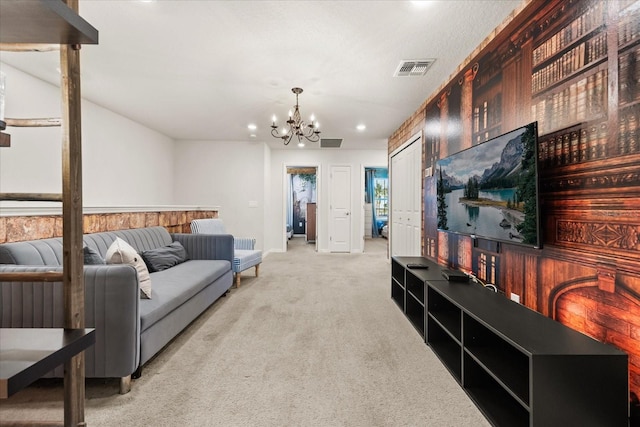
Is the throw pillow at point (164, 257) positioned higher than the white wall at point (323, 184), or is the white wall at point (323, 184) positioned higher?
the white wall at point (323, 184)

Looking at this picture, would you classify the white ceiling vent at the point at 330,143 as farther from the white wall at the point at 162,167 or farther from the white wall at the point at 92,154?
the white wall at the point at 92,154

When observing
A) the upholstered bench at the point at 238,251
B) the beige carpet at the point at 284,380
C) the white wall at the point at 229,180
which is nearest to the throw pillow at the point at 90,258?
the beige carpet at the point at 284,380

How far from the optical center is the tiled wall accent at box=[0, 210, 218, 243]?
7.45 ft

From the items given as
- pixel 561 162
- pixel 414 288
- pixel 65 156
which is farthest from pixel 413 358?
pixel 65 156

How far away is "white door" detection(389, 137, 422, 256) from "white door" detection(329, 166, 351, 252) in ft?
5.13

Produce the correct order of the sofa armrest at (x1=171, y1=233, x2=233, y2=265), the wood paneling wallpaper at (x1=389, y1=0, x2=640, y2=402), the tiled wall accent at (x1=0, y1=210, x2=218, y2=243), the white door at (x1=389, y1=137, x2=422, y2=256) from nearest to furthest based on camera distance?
1. the wood paneling wallpaper at (x1=389, y1=0, x2=640, y2=402)
2. the tiled wall accent at (x1=0, y1=210, x2=218, y2=243)
3. the sofa armrest at (x1=171, y1=233, x2=233, y2=265)
4. the white door at (x1=389, y1=137, x2=422, y2=256)

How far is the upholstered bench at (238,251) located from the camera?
388 cm

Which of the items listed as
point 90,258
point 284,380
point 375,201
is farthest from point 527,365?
point 375,201

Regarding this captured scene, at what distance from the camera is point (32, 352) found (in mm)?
569

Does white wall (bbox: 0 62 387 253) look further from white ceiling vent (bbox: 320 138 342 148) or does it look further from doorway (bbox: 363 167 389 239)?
doorway (bbox: 363 167 389 239)

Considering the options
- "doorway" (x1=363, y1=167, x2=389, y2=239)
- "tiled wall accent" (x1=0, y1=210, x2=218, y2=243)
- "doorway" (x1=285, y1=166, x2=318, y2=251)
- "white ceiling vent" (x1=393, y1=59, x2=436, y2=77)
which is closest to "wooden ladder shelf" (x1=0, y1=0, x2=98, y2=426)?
"tiled wall accent" (x1=0, y1=210, x2=218, y2=243)

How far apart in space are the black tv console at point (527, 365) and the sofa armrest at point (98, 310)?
1877mm

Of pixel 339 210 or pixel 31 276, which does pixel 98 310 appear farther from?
pixel 339 210

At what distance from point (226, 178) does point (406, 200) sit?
3578 mm
